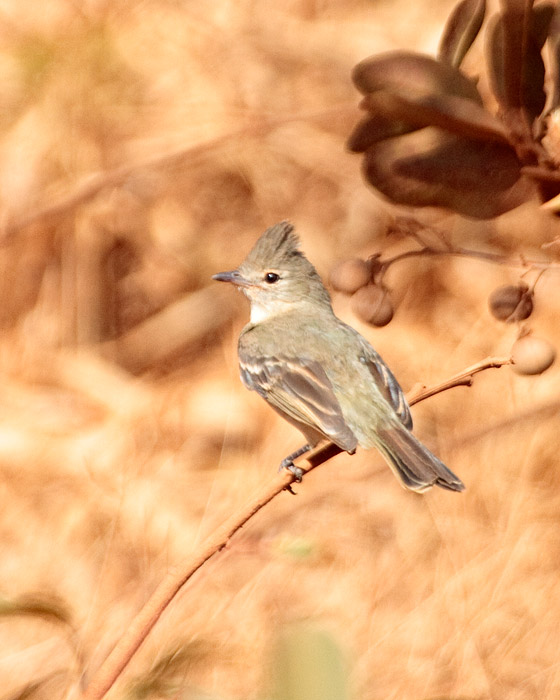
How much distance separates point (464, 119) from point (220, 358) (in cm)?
204

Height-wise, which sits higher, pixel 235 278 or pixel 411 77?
pixel 411 77

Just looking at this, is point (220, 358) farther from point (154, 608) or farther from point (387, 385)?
point (154, 608)

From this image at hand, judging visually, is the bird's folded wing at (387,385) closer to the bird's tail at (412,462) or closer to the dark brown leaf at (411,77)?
the bird's tail at (412,462)

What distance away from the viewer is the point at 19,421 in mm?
3684

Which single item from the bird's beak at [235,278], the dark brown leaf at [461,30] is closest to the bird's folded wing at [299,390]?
the bird's beak at [235,278]

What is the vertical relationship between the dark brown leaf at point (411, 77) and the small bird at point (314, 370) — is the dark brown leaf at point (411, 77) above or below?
above

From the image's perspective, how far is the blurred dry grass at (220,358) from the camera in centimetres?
315

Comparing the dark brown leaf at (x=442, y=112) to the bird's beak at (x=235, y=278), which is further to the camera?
the bird's beak at (x=235, y=278)

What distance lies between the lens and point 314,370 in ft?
8.77

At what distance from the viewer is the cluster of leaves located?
2004 millimetres

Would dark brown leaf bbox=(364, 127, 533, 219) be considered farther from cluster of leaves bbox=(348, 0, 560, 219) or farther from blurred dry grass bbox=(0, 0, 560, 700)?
blurred dry grass bbox=(0, 0, 560, 700)

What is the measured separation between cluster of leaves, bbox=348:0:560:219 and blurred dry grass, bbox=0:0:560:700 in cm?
106

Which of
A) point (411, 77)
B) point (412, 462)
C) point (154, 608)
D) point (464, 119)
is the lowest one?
point (412, 462)

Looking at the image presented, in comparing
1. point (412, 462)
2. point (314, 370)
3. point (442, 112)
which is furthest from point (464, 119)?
point (314, 370)
